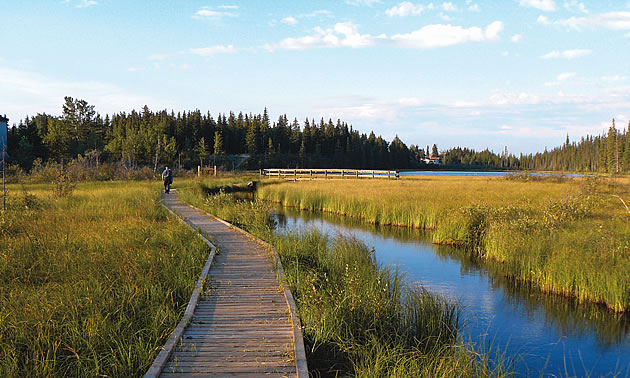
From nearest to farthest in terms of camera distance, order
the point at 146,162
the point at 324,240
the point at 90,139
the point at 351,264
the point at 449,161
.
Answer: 1. the point at 351,264
2. the point at 324,240
3. the point at 146,162
4. the point at 90,139
5. the point at 449,161

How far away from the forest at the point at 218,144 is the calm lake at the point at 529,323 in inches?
1777

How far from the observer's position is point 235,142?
89000 millimetres

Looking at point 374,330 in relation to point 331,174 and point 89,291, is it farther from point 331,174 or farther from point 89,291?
point 331,174

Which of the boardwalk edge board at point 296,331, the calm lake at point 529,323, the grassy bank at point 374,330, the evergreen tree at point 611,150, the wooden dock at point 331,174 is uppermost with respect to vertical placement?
the evergreen tree at point 611,150

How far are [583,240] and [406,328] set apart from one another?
253 inches

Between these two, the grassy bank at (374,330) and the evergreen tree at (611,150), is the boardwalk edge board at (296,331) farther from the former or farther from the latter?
the evergreen tree at (611,150)

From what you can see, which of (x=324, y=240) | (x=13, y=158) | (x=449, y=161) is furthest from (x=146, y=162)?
(x=449, y=161)

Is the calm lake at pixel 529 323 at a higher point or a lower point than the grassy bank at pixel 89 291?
lower

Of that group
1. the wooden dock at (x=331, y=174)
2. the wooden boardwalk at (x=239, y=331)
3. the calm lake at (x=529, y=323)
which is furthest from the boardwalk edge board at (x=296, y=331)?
the wooden dock at (x=331, y=174)

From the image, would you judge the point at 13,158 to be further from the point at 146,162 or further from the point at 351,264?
the point at 351,264

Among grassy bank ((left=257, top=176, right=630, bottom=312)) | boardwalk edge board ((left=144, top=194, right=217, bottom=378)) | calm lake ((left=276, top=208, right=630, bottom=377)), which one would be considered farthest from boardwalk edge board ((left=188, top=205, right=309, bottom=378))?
grassy bank ((left=257, top=176, right=630, bottom=312))

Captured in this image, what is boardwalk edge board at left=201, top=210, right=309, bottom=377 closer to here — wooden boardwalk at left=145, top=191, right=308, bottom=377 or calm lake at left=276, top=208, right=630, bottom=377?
wooden boardwalk at left=145, top=191, right=308, bottom=377

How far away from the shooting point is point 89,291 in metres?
6.21

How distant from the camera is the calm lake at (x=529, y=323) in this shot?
6.33 m
